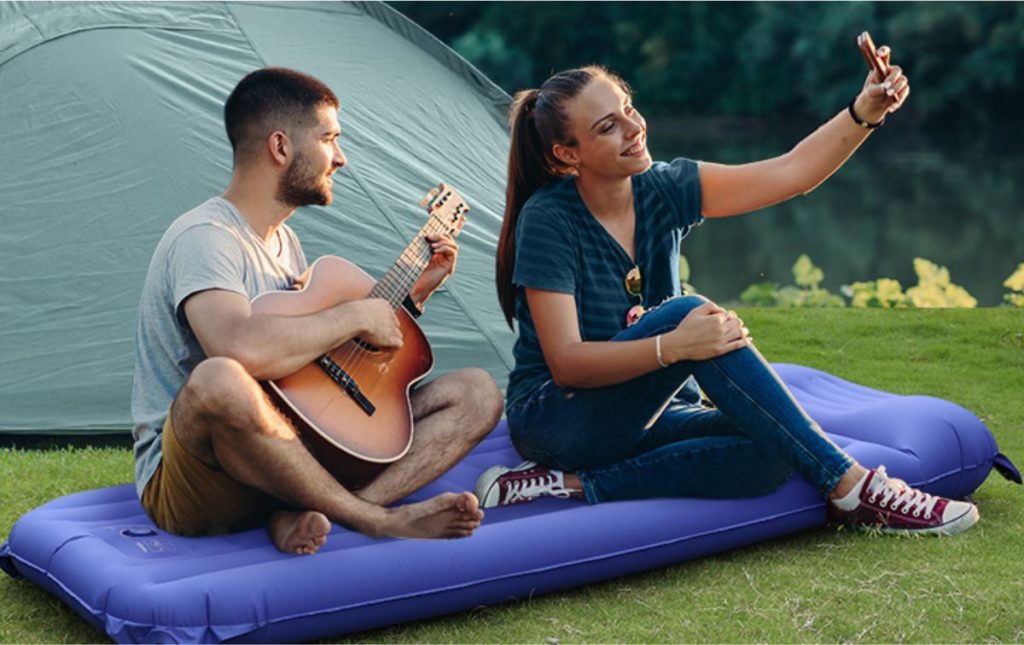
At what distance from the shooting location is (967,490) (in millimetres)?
3555

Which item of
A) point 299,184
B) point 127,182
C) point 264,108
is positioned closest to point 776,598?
point 299,184

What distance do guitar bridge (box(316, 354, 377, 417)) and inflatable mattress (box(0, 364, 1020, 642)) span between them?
259 mm

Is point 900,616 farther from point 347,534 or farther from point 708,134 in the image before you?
point 708,134

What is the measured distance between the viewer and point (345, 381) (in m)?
2.89

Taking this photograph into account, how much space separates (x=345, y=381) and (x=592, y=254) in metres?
0.61

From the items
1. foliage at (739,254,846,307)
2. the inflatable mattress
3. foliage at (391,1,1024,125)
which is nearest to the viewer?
the inflatable mattress

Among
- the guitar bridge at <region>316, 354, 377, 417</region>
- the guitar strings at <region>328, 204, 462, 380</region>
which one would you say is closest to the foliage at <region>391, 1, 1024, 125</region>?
the guitar strings at <region>328, 204, 462, 380</region>

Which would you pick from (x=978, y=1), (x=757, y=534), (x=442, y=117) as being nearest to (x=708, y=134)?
(x=978, y=1)

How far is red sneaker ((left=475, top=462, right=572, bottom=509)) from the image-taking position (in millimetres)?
3111

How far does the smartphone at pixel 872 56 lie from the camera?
116 inches

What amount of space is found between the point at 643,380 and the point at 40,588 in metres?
1.32

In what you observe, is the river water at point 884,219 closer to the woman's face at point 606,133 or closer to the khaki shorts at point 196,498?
the woman's face at point 606,133

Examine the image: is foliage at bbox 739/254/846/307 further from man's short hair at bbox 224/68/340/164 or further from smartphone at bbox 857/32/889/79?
man's short hair at bbox 224/68/340/164

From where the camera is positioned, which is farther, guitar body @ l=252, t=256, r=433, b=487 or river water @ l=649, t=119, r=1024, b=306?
river water @ l=649, t=119, r=1024, b=306
